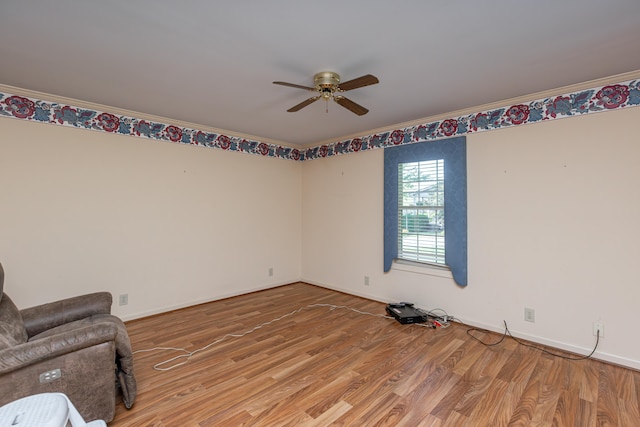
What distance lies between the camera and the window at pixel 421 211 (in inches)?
137

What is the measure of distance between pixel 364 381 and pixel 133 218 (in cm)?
303

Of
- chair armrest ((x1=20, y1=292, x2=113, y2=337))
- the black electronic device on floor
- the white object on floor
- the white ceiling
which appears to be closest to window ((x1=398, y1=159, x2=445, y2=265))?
the black electronic device on floor

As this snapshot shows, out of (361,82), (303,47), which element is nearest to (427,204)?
(361,82)

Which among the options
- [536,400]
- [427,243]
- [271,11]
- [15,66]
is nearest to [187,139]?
[15,66]

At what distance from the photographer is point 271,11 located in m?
1.64

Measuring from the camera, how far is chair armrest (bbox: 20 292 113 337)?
2.13 metres

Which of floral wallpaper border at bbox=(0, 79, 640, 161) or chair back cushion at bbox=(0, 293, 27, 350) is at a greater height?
floral wallpaper border at bbox=(0, 79, 640, 161)

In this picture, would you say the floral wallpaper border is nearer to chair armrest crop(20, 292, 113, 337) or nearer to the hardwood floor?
chair armrest crop(20, 292, 113, 337)

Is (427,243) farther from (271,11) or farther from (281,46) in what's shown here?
(271,11)

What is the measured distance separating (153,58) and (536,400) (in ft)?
11.8

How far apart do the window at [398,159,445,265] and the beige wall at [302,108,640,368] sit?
0.90 ft

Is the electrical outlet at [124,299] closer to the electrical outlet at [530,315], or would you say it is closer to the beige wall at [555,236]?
the beige wall at [555,236]

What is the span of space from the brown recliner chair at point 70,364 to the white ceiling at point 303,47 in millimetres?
1670

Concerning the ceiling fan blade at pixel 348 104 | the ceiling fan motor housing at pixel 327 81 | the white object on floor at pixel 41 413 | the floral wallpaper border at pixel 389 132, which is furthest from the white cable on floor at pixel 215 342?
the ceiling fan motor housing at pixel 327 81
